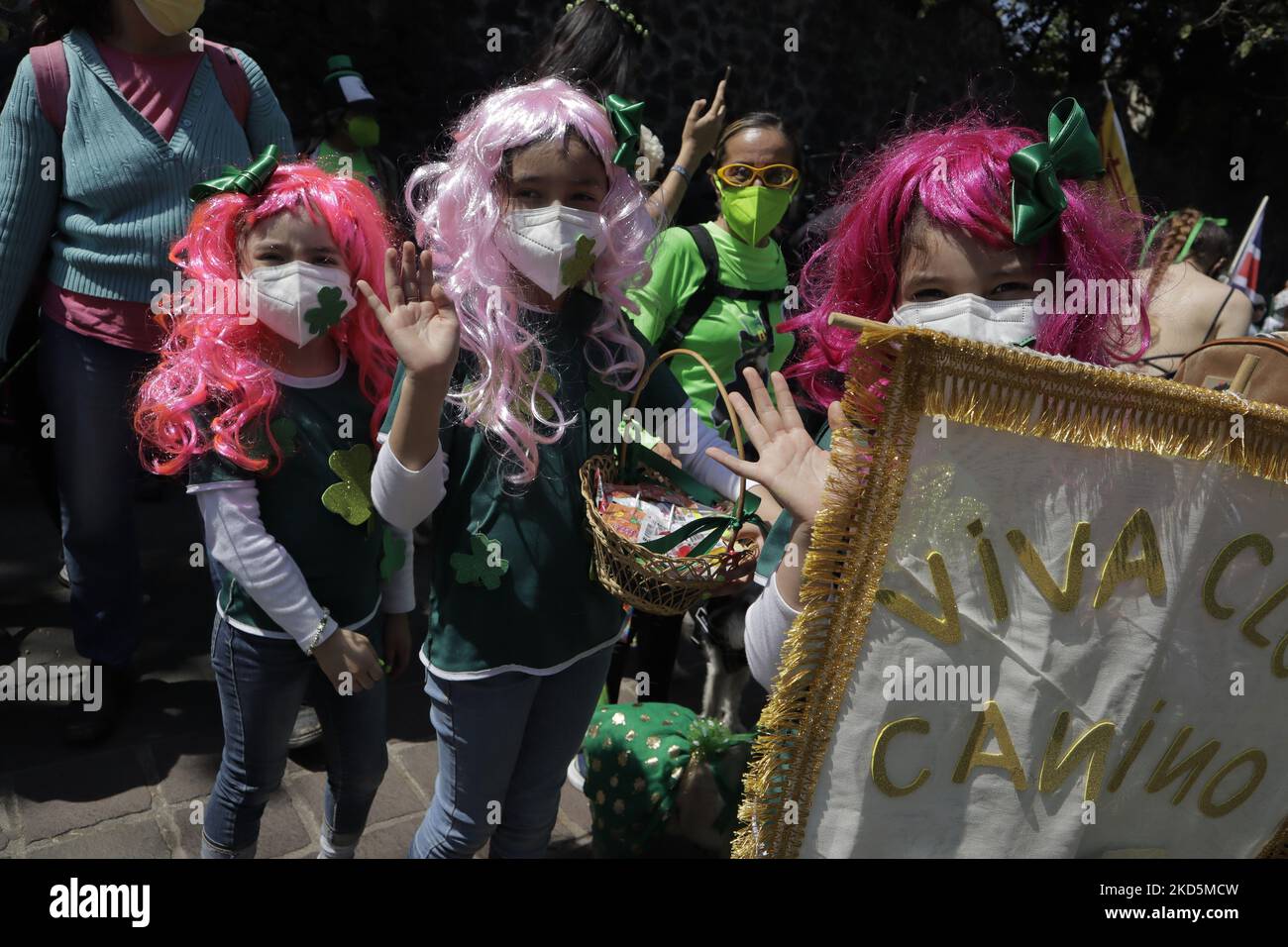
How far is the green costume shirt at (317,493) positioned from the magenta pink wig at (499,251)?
A: 1.16 feet

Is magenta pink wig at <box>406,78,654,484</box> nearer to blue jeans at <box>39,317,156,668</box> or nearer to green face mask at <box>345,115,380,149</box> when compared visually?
blue jeans at <box>39,317,156,668</box>

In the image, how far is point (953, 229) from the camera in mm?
1519

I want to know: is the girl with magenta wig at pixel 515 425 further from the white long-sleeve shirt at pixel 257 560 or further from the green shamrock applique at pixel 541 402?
the white long-sleeve shirt at pixel 257 560

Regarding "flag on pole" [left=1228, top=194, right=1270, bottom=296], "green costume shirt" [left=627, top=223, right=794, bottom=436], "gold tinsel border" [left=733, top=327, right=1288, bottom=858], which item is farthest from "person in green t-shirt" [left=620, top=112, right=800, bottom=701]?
"flag on pole" [left=1228, top=194, right=1270, bottom=296]

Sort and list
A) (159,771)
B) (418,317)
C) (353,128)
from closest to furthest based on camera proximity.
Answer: (418,317) → (159,771) → (353,128)

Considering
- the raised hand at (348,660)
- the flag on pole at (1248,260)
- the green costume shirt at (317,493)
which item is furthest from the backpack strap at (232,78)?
the flag on pole at (1248,260)

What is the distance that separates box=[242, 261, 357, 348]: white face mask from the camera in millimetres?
1869

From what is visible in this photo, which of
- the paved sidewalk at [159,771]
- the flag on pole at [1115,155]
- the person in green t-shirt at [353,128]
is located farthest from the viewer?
the flag on pole at [1115,155]

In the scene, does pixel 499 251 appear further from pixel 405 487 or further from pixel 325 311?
pixel 405 487

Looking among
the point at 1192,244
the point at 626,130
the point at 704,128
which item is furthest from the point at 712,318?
the point at 1192,244

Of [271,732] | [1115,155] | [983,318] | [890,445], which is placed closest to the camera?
[890,445]

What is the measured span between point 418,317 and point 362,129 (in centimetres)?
361

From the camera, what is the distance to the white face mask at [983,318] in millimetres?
1467

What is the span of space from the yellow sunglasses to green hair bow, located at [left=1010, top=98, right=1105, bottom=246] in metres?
1.48
